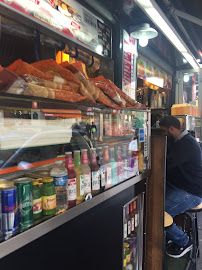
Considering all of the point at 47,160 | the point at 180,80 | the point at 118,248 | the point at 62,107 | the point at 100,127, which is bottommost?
the point at 118,248

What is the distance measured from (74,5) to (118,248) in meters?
2.65

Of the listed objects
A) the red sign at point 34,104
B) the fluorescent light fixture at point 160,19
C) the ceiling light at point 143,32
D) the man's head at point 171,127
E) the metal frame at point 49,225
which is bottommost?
the metal frame at point 49,225

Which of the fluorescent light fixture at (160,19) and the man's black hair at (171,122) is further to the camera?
the man's black hair at (171,122)

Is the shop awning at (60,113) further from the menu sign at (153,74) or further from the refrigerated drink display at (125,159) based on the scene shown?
the menu sign at (153,74)

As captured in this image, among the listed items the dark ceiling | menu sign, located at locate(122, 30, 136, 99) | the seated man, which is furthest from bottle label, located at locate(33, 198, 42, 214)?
the dark ceiling

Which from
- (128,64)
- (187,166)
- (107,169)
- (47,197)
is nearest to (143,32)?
(128,64)

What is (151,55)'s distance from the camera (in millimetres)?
4996

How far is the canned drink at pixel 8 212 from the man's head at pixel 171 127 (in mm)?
2412

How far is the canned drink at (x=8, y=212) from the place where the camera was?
3.41 feet

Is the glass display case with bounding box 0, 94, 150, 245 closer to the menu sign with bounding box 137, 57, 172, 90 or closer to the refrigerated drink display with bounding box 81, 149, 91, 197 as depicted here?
Result: the refrigerated drink display with bounding box 81, 149, 91, 197

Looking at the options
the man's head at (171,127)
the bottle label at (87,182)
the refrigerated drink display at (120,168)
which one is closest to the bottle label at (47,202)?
the bottle label at (87,182)

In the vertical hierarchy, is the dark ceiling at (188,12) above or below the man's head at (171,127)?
above

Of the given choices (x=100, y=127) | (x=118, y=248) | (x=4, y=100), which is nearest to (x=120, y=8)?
(x=100, y=127)

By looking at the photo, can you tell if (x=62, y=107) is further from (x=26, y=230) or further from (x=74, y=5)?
(x=74, y=5)
